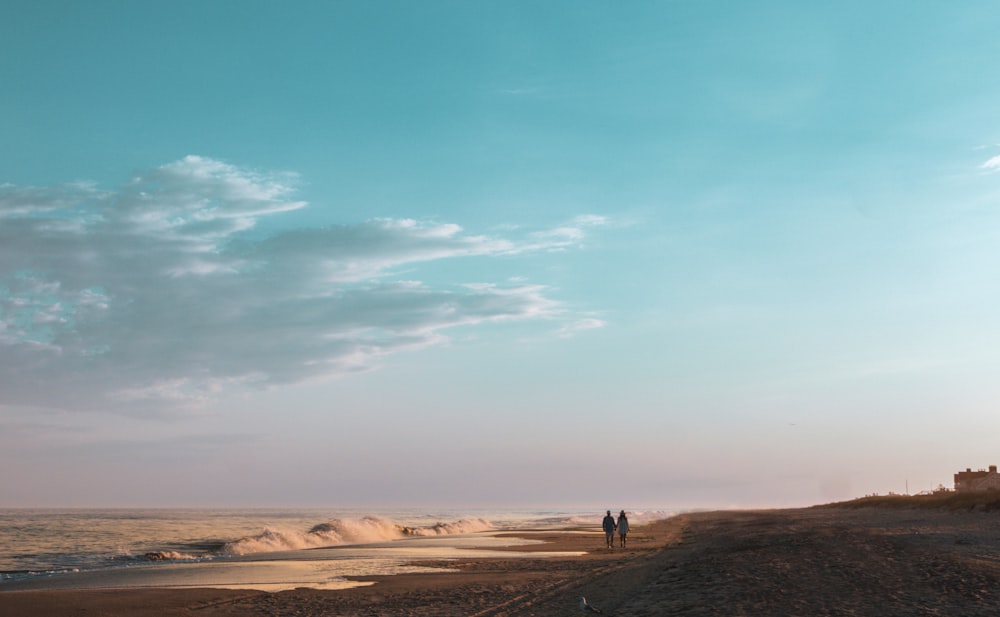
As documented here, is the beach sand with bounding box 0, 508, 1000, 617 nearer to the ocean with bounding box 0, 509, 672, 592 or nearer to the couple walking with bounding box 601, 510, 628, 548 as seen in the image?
the ocean with bounding box 0, 509, 672, 592

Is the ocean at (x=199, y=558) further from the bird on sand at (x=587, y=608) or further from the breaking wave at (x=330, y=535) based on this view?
the bird on sand at (x=587, y=608)

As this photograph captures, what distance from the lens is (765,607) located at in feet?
51.5

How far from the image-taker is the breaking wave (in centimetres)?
4900

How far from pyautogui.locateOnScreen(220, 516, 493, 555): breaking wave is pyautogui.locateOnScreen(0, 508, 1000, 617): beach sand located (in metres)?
24.3

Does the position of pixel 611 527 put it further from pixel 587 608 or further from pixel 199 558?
pixel 587 608

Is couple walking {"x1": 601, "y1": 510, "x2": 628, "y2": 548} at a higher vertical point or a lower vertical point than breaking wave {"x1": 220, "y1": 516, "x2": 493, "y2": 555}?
higher

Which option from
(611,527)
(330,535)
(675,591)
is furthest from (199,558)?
(675,591)

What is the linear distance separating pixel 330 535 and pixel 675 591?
45.0 m

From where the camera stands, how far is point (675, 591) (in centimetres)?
1953

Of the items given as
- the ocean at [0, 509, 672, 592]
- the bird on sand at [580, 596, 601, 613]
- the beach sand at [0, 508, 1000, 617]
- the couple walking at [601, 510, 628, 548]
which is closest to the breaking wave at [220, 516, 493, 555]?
the ocean at [0, 509, 672, 592]

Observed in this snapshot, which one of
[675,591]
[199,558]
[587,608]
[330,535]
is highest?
[675,591]

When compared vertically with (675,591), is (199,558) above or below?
below

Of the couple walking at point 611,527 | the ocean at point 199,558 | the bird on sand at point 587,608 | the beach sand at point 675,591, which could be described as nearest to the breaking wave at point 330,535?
the ocean at point 199,558

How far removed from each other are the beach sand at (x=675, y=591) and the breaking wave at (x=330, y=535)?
2434cm
